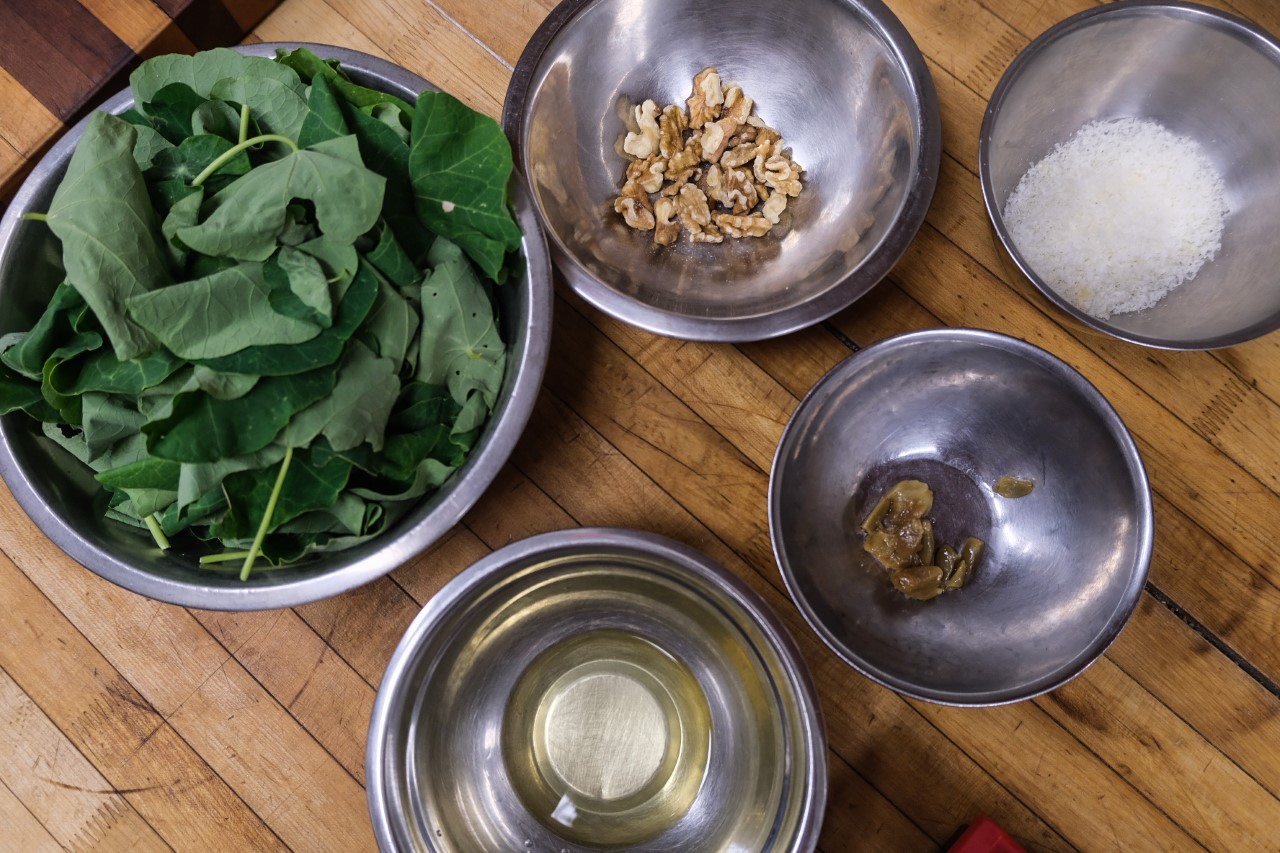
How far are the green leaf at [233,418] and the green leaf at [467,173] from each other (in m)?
0.24

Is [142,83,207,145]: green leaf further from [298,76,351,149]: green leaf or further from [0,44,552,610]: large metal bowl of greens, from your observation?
[298,76,351,149]: green leaf

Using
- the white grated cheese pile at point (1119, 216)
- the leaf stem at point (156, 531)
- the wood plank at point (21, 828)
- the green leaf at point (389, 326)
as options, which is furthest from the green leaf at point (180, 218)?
the white grated cheese pile at point (1119, 216)

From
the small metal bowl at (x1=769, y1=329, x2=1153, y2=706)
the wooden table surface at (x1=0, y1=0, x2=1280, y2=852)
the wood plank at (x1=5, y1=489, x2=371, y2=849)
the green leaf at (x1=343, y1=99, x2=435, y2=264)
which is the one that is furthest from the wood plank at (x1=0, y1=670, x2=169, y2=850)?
the small metal bowl at (x1=769, y1=329, x2=1153, y2=706)

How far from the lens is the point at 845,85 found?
1.31 m

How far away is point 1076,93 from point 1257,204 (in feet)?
1.02

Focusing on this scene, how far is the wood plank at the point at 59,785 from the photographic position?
131 centimetres

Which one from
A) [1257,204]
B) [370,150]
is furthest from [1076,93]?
[370,150]

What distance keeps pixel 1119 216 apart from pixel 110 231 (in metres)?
1.33

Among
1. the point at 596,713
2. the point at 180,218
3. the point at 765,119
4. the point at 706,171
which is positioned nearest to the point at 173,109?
the point at 180,218

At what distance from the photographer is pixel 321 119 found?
102cm

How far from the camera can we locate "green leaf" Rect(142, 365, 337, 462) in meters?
0.97

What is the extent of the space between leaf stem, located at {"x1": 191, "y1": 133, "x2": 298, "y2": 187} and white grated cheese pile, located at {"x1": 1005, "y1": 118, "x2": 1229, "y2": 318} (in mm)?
1002

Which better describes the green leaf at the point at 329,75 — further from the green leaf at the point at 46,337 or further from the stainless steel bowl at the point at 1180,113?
the stainless steel bowl at the point at 1180,113

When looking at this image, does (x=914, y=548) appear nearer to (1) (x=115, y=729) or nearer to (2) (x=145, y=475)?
(2) (x=145, y=475)
